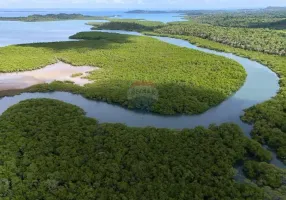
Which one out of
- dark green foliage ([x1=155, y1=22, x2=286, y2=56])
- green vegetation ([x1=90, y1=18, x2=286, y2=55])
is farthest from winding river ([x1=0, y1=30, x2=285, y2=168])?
green vegetation ([x1=90, y1=18, x2=286, y2=55])

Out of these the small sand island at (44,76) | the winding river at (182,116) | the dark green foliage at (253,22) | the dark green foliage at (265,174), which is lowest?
the dark green foliage at (265,174)

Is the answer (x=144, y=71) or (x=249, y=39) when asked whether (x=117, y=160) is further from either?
(x=249, y=39)

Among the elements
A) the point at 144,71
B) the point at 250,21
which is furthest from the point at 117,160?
the point at 250,21

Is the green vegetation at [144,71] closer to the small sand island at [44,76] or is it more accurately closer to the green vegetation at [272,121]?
the small sand island at [44,76]

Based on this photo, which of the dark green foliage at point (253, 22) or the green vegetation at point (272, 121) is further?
the dark green foliage at point (253, 22)

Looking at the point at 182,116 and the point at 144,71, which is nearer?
the point at 182,116

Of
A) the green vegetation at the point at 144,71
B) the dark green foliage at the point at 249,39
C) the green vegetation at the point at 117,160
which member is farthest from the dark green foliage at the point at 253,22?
the green vegetation at the point at 117,160

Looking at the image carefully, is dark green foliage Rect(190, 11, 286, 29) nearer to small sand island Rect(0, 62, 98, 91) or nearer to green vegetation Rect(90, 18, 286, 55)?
green vegetation Rect(90, 18, 286, 55)
